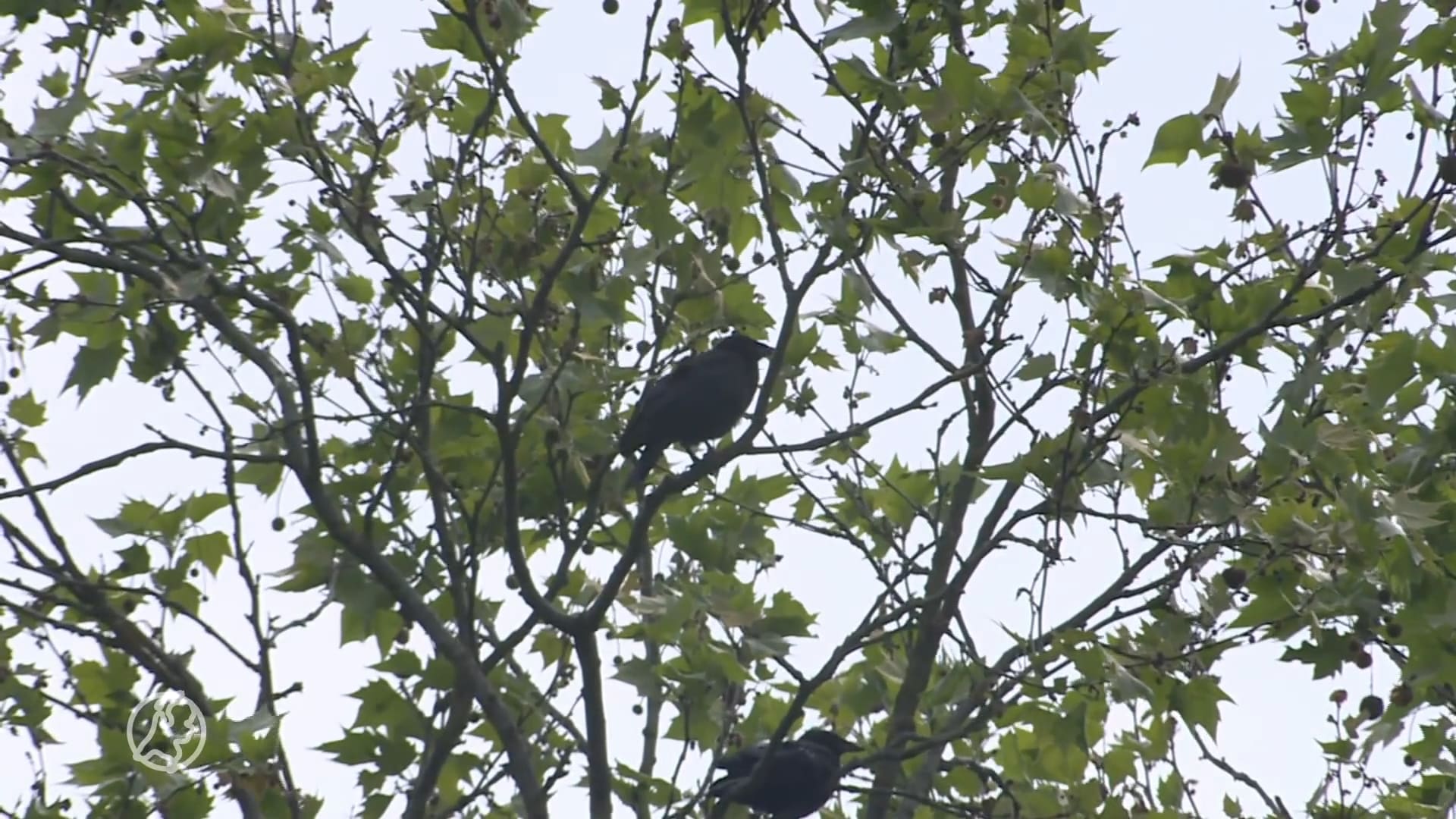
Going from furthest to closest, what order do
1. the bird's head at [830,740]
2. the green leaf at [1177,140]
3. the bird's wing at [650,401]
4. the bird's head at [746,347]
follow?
1. the bird's head at [746,347]
2. the bird's wing at [650,401]
3. the bird's head at [830,740]
4. the green leaf at [1177,140]

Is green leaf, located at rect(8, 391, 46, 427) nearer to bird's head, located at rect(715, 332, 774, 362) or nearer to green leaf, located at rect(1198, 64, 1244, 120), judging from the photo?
bird's head, located at rect(715, 332, 774, 362)

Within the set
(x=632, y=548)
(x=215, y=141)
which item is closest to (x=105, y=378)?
(x=215, y=141)

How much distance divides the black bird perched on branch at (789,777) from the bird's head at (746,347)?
2.07 meters

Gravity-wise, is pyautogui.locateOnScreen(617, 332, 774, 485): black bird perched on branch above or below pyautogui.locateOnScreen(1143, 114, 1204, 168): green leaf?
above

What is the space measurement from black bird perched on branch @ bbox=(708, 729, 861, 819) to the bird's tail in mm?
1370

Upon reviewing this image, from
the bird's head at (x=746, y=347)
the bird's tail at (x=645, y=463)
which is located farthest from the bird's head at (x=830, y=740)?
the bird's head at (x=746, y=347)

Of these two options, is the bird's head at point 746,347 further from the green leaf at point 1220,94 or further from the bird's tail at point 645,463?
the green leaf at point 1220,94

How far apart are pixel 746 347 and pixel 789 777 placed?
2331 millimetres

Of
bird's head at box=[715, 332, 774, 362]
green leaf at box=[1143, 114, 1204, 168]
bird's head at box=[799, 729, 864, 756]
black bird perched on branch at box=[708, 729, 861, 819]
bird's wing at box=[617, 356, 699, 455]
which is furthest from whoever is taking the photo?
bird's head at box=[715, 332, 774, 362]

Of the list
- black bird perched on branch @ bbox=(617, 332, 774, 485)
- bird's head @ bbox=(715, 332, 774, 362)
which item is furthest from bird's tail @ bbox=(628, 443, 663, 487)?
bird's head @ bbox=(715, 332, 774, 362)

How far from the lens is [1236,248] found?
582cm

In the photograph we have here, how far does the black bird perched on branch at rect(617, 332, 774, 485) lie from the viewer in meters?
7.68

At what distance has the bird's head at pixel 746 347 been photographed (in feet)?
27.6

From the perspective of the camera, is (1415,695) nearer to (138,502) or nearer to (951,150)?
(951,150)
